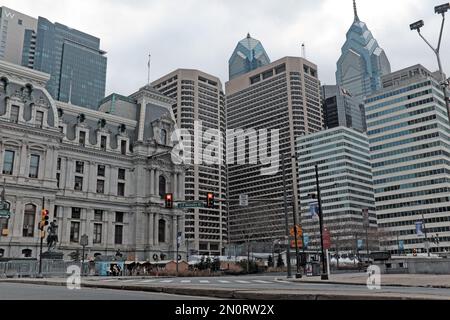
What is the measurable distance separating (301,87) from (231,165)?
4583 centimetres

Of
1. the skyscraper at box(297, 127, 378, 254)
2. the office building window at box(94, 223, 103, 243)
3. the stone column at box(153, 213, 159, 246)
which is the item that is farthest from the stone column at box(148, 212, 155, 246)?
the skyscraper at box(297, 127, 378, 254)

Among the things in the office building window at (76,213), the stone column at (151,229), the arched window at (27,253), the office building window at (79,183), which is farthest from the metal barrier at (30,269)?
the stone column at (151,229)

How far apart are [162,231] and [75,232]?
14.0 meters

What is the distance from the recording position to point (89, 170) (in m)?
67.8

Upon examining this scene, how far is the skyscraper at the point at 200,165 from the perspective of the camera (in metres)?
186

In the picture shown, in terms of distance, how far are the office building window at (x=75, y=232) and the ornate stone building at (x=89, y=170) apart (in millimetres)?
143

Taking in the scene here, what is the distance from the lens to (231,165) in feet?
656

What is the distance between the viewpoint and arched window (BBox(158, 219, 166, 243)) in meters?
72.2

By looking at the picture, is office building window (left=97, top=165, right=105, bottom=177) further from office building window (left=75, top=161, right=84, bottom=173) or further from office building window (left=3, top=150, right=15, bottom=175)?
office building window (left=3, top=150, right=15, bottom=175)

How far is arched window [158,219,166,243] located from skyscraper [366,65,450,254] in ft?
289

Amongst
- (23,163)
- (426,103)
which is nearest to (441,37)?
(23,163)

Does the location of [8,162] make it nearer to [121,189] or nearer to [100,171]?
[100,171]

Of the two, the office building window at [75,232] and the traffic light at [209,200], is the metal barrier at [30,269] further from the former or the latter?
the traffic light at [209,200]

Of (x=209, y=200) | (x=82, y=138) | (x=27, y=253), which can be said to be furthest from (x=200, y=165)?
(x=209, y=200)
